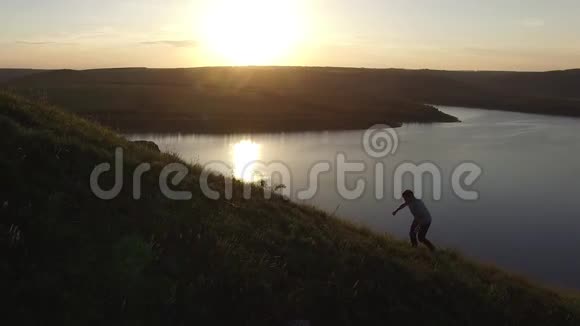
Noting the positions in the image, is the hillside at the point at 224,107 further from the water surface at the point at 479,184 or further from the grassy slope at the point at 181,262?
the grassy slope at the point at 181,262

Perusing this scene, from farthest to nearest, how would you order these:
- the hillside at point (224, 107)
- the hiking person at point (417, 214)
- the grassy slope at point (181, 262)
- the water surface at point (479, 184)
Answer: the hillside at point (224, 107)
the water surface at point (479, 184)
the hiking person at point (417, 214)
the grassy slope at point (181, 262)

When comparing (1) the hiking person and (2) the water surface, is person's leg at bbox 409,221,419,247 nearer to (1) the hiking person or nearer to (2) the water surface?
(1) the hiking person

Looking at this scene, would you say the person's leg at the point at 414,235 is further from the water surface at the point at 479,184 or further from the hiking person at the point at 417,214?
the water surface at the point at 479,184

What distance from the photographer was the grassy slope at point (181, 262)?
562 centimetres

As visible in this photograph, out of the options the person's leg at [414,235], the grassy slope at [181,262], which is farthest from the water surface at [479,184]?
the grassy slope at [181,262]

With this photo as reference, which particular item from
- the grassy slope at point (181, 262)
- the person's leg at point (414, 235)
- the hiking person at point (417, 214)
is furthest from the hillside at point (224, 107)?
the person's leg at point (414, 235)

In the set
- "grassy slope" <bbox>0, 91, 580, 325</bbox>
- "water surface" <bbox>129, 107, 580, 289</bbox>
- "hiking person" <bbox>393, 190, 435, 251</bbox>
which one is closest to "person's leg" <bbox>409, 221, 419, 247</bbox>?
"hiking person" <bbox>393, 190, 435, 251</bbox>

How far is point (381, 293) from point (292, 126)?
59.8 meters

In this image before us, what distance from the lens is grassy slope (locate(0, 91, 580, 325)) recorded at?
5618 mm

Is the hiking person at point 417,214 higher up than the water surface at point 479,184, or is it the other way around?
the hiking person at point 417,214

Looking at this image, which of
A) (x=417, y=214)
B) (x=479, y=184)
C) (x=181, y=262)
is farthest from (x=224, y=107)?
(x=181, y=262)

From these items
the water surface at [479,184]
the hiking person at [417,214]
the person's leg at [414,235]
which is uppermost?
the hiking person at [417,214]

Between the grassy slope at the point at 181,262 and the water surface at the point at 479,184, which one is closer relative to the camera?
the grassy slope at the point at 181,262

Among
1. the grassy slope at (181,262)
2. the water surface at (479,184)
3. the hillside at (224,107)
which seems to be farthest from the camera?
the hillside at (224,107)
